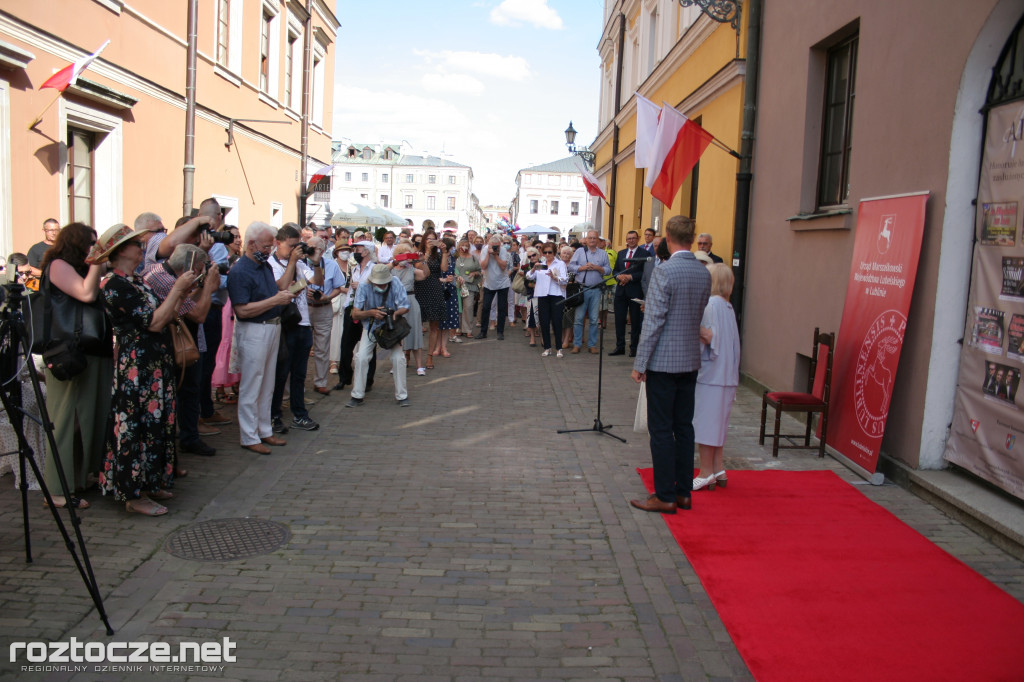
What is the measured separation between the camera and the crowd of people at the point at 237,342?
5234 mm

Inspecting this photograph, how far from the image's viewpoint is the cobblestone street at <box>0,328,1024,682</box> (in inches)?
146

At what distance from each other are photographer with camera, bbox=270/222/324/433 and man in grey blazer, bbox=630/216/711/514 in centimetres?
340

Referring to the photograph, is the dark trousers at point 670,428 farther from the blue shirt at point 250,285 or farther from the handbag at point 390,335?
the handbag at point 390,335

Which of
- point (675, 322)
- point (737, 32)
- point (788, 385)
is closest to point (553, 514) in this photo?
point (675, 322)

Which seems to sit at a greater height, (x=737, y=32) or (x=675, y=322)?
(x=737, y=32)

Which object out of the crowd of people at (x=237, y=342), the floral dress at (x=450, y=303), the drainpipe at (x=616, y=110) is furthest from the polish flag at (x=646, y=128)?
the drainpipe at (x=616, y=110)

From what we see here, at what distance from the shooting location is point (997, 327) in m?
5.43

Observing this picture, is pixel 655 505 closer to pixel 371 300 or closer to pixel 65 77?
pixel 371 300

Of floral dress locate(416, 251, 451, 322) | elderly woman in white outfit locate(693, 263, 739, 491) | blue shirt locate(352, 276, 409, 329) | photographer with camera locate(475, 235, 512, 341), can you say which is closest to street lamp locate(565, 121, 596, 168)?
photographer with camera locate(475, 235, 512, 341)

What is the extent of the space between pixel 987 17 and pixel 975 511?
333cm

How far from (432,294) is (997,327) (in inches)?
324

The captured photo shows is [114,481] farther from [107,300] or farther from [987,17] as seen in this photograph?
[987,17]

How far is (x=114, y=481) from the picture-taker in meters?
5.23

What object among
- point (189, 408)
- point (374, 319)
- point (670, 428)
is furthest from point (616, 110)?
point (670, 428)
